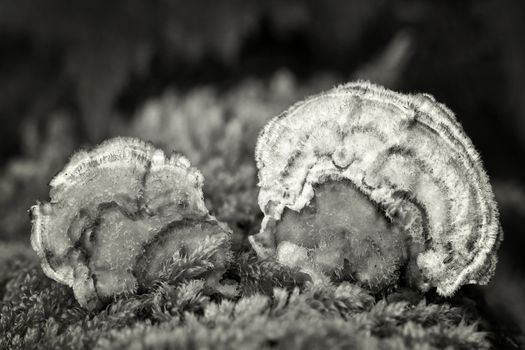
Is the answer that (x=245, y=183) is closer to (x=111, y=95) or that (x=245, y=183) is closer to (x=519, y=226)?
(x=111, y=95)

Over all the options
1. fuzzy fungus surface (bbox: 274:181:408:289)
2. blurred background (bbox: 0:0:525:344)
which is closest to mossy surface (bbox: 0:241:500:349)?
fuzzy fungus surface (bbox: 274:181:408:289)

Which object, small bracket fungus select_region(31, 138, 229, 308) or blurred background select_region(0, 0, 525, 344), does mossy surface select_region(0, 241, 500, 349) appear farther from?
blurred background select_region(0, 0, 525, 344)

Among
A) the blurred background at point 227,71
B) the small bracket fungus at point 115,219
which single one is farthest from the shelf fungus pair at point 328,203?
the blurred background at point 227,71

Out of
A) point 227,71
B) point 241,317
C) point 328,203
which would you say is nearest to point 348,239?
point 328,203

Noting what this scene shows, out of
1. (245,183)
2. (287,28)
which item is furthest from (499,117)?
(245,183)

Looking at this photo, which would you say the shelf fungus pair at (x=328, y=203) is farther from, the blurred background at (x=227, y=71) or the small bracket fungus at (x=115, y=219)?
the blurred background at (x=227, y=71)
